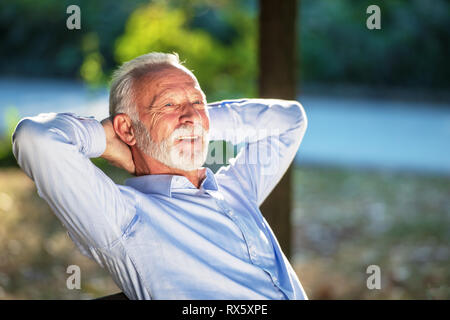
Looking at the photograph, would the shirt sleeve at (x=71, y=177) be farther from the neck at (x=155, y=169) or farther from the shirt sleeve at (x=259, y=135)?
the shirt sleeve at (x=259, y=135)

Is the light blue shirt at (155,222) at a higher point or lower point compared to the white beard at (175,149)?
lower

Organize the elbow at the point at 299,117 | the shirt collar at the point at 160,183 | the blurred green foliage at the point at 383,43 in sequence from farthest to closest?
1. the blurred green foliage at the point at 383,43
2. the elbow at the point at 299,117
3. the shirt collar at the point at 160,183

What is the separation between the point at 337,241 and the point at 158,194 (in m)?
3.39

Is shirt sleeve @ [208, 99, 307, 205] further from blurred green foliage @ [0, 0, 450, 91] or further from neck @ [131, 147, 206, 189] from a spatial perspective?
blurred green foliage @ [0, 0, 450, 91]

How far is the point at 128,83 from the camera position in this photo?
7.19ft

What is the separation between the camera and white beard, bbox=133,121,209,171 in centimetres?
215

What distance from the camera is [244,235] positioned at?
2137 mm

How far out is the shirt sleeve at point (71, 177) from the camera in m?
1.78

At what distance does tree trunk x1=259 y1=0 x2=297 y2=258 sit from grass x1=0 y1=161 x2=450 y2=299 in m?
1.02

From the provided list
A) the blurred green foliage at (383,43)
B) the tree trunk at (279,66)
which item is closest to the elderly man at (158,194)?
the tree trunk at (279,66)

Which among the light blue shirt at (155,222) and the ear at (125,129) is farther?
the ear at (125,129)

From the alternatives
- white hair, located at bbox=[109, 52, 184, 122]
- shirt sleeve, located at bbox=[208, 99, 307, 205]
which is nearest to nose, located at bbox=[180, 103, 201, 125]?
white hair, located at bbox=[109, 52, 184, 122]

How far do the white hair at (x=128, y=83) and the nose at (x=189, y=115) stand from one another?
0.16 m

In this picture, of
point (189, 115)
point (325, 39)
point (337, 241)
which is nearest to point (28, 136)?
Result: point (189, 115)
